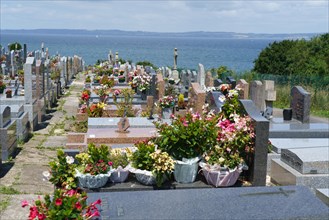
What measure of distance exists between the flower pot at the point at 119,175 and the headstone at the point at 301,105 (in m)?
7.88

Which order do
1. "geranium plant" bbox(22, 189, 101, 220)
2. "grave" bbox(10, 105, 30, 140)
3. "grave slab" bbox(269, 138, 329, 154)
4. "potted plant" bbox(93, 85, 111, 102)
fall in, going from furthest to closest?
"potted plant" bbox(93, 85, 111, 102), "grave" bbox(10, 105, 30, 140), "grave slab" bbox(269, 138, 329, 154), "geranium plant" bbox(22, 189, 101, 220)

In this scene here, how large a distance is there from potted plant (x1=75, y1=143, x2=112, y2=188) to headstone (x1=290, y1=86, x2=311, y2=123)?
809 centimetres

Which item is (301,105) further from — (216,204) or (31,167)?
(216,204)

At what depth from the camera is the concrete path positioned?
8.41 meters

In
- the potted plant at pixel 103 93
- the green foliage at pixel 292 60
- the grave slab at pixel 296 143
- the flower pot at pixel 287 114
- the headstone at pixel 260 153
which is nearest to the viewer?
the headstone at pixel 260 153

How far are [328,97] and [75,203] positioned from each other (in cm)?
1799

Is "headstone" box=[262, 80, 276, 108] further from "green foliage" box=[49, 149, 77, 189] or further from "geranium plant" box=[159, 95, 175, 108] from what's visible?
"green foliage" box=[49, 149, 77, 189]

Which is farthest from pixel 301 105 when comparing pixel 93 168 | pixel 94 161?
pixel 93 168

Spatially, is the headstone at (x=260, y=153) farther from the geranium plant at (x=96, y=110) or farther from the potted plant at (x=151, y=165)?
the geranium plant at (x=96, y=110)

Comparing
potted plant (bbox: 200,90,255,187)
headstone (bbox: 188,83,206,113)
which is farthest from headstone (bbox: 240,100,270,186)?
headstone (bbox: 188,83,206,113)

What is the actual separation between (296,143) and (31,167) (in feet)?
19.5

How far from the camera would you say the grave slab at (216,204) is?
5301 mm

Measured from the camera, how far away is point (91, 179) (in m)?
6.62

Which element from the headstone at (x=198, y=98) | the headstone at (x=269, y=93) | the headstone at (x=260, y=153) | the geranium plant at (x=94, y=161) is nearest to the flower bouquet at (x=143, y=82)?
the headstone at (x=198, y=98)
